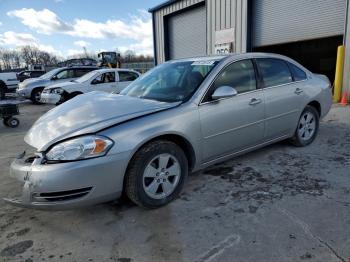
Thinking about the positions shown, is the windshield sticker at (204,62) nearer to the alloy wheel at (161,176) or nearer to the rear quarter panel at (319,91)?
the alloy wheel at (161,176)

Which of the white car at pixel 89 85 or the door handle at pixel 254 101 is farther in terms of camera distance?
the white car at pixel 89 85

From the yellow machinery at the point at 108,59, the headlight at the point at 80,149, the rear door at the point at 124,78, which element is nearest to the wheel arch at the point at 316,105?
the headlight at the point at 80,149

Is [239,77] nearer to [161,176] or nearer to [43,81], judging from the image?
[161,176]

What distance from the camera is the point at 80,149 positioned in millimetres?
2648

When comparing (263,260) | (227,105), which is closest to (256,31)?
(227,105)

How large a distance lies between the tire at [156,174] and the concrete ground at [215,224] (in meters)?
0.14

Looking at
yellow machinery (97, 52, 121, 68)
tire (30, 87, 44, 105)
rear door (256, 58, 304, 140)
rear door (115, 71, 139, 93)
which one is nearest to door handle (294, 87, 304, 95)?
rear door (256, 58, 304, 140)

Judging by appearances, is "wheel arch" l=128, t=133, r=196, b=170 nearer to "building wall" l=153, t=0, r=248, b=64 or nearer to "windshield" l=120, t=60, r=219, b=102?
"windshield" l=120, t=60, r=219, b=102

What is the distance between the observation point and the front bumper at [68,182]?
2.57 metres

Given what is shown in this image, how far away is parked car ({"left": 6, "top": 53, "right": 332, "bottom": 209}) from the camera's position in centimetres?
264

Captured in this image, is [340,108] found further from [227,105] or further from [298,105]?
[227,105]

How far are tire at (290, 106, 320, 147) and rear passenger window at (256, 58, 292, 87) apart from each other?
0.71m

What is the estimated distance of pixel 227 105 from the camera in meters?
3.65

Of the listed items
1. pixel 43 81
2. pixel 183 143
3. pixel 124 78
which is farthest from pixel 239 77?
pixel 43 81
